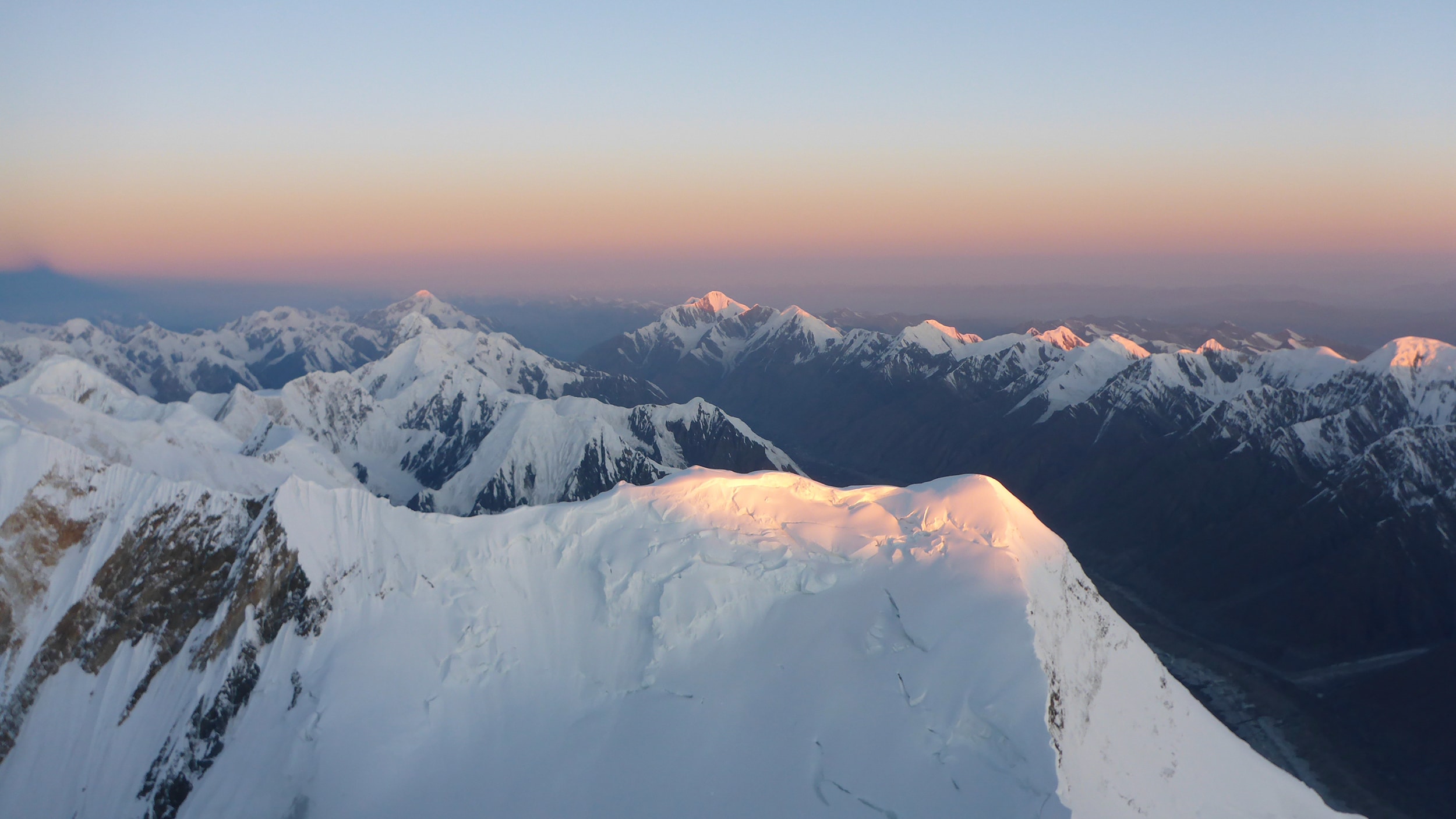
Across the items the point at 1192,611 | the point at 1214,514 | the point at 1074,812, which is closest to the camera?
the point at 1074,812

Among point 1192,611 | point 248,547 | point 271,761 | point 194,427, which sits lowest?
point 1192,611

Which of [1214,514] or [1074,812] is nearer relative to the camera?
[1074,812]

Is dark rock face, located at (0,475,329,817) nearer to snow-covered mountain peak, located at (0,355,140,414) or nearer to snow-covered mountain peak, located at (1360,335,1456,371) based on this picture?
snow-covered mountain peak, located at (0,355,140,414)

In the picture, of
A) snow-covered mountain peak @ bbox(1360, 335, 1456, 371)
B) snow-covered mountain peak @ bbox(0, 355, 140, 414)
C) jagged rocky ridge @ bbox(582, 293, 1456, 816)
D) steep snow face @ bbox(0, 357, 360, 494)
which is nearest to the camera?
steep snow face @ bbox(0, 357, 360, 494)

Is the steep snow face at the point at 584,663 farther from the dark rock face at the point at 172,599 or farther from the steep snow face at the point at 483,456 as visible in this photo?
the steep snow face at the point at 483,456

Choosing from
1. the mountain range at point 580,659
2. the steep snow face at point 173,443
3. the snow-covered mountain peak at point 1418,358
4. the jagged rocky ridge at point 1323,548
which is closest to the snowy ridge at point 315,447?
the steep snow face at point 173,443

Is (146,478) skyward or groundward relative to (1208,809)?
skyward

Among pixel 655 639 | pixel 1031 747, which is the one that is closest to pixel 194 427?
pixel 655 639

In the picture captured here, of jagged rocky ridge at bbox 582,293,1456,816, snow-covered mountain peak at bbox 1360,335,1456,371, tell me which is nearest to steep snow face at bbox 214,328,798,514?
jagged rocky ridge at bbox 582,293,1456,816

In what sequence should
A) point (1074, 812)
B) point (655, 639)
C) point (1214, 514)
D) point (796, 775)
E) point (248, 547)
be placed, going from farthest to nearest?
point (1214, 514)
point (248, 547)
point (655, 639)
point (796, 775)
point (1074, 812)

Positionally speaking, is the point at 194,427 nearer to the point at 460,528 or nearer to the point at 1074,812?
the point at 460,528
